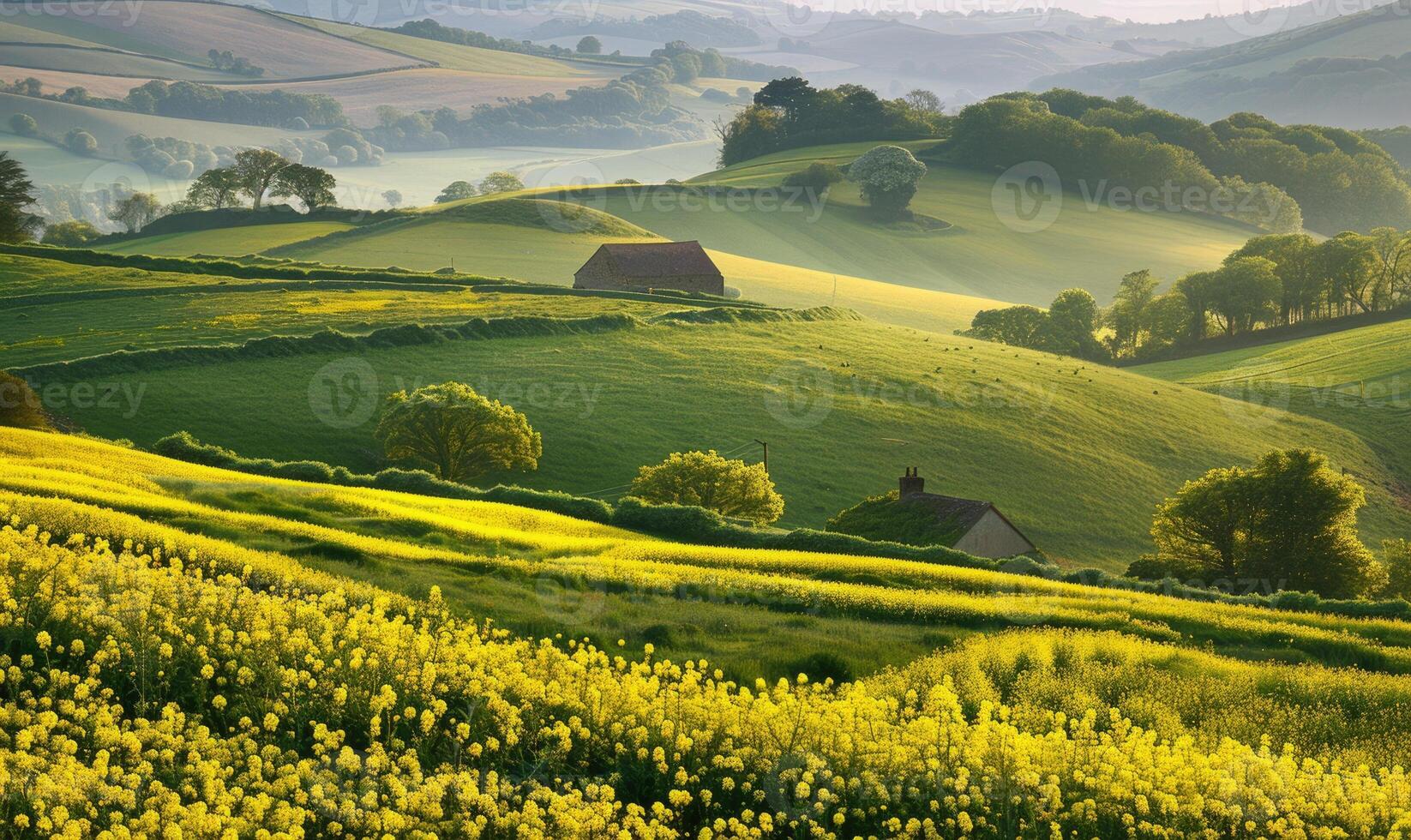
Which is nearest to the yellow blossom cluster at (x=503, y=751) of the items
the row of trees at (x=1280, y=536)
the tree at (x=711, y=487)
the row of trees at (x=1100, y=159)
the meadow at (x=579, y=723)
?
the meadow at (x=579, y=723)

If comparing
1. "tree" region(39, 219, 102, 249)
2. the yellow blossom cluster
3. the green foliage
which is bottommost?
the yellow blossom cluster

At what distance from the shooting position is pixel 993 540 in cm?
4409

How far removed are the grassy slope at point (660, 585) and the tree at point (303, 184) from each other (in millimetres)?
121964

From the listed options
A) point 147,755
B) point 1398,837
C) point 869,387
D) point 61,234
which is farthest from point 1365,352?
point 61,234

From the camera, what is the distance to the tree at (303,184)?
145625 mm

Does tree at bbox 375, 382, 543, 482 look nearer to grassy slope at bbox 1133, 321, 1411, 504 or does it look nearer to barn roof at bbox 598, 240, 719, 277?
barn roof at bbox 598, 240, 719, 277

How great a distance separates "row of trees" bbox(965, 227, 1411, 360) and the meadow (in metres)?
103

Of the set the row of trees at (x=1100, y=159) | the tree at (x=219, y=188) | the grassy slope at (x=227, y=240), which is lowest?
the grassy slope at (x=227, y=240)

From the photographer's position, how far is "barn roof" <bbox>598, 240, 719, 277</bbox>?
349ft

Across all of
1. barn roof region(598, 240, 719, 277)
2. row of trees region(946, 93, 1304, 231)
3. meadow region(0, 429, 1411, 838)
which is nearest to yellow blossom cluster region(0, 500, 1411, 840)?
meadow region(0, 429, 1411, 838)

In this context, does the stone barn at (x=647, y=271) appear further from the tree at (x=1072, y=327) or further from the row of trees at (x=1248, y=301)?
the tree at (x=1072, y=327)

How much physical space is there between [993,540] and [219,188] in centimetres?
13936

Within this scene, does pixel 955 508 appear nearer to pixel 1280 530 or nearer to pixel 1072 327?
pixel 1280 530

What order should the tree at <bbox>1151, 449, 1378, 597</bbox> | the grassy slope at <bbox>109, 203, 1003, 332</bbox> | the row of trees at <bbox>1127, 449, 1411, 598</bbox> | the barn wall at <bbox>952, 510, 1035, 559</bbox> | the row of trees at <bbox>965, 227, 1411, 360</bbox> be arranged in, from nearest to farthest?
the barn wall at <bbox>952, 510, 1035, 559</bbox>, the row of trees at <bbox>1127, 449, 1411, 598</bbox>, the tree at <bbox>1151, 449, 1378, 597</bbox>, the grassy slope at <bbox>109, 203, 1003, 332</bbox>, the row of trees at <bbox>965, 227, 1411, 360</bbox>
